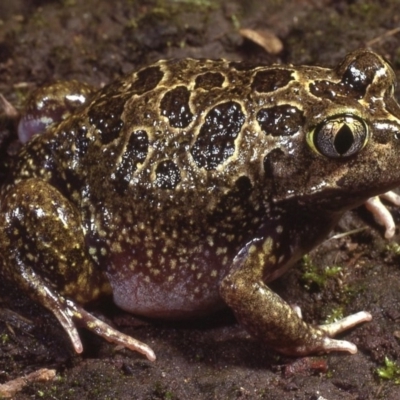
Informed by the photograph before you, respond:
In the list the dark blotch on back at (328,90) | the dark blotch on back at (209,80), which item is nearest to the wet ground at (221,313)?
the dark blotch on back at (328,90)

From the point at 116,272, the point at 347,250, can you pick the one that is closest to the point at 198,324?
the point at 116,272

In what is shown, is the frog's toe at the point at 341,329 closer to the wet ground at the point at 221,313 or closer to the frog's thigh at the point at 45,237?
the wet ground at the point at 221,313

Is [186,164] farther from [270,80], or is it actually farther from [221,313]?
[221,313]

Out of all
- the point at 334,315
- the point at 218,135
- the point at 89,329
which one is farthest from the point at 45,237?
the point at 334,315

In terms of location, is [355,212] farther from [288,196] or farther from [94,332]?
[94,332]

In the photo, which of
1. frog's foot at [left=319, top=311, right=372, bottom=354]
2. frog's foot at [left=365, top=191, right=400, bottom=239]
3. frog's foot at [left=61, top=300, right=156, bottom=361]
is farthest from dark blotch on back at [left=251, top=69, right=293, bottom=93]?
frog's foot at [left=61, top=300, right=156, bottom=361]
